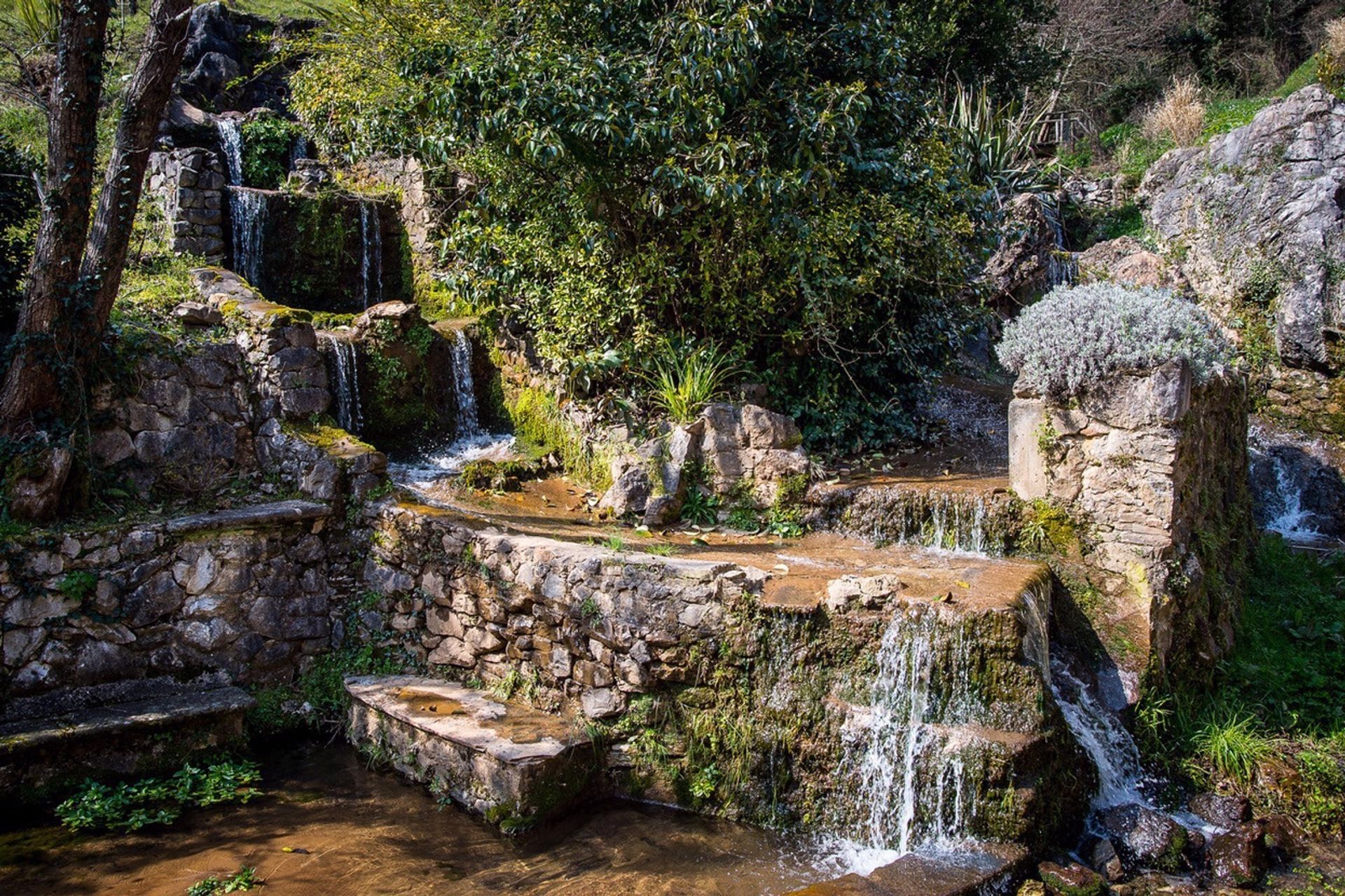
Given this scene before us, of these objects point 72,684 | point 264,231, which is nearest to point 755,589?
point 72,684

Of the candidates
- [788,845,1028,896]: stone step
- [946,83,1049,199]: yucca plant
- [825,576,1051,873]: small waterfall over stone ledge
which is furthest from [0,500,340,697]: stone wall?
[946,83,1049,199]: yucca plant

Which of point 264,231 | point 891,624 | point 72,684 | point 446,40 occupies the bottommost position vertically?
point 72,684

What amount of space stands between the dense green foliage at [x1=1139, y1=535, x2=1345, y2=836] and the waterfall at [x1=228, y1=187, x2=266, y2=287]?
9.67m

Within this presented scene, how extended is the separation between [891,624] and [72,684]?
17.9ft

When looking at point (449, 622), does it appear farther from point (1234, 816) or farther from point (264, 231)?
point (264, 231)

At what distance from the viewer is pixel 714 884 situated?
4.91 meters

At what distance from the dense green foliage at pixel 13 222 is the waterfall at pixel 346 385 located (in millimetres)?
2391

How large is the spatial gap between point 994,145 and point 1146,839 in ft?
33.8

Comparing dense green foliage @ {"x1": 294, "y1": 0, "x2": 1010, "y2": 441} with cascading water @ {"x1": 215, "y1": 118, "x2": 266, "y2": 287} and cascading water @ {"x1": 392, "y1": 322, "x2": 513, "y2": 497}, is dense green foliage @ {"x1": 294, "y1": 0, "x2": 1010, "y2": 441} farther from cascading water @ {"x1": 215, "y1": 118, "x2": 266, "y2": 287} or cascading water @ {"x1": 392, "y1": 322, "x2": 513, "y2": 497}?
cascading water @ {"x1": 215, "y1": 118, "x2": 266, "y2": 287}

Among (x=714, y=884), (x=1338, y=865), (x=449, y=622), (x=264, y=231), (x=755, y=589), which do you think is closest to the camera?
(x=714, y=884)

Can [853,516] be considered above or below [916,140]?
below

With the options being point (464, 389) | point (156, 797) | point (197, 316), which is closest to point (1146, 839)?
point (156, 797)

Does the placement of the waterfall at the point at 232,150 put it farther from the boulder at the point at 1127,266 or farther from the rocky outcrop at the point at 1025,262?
the boulder at the point at 1127,266

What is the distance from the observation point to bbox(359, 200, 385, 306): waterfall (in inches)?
441
